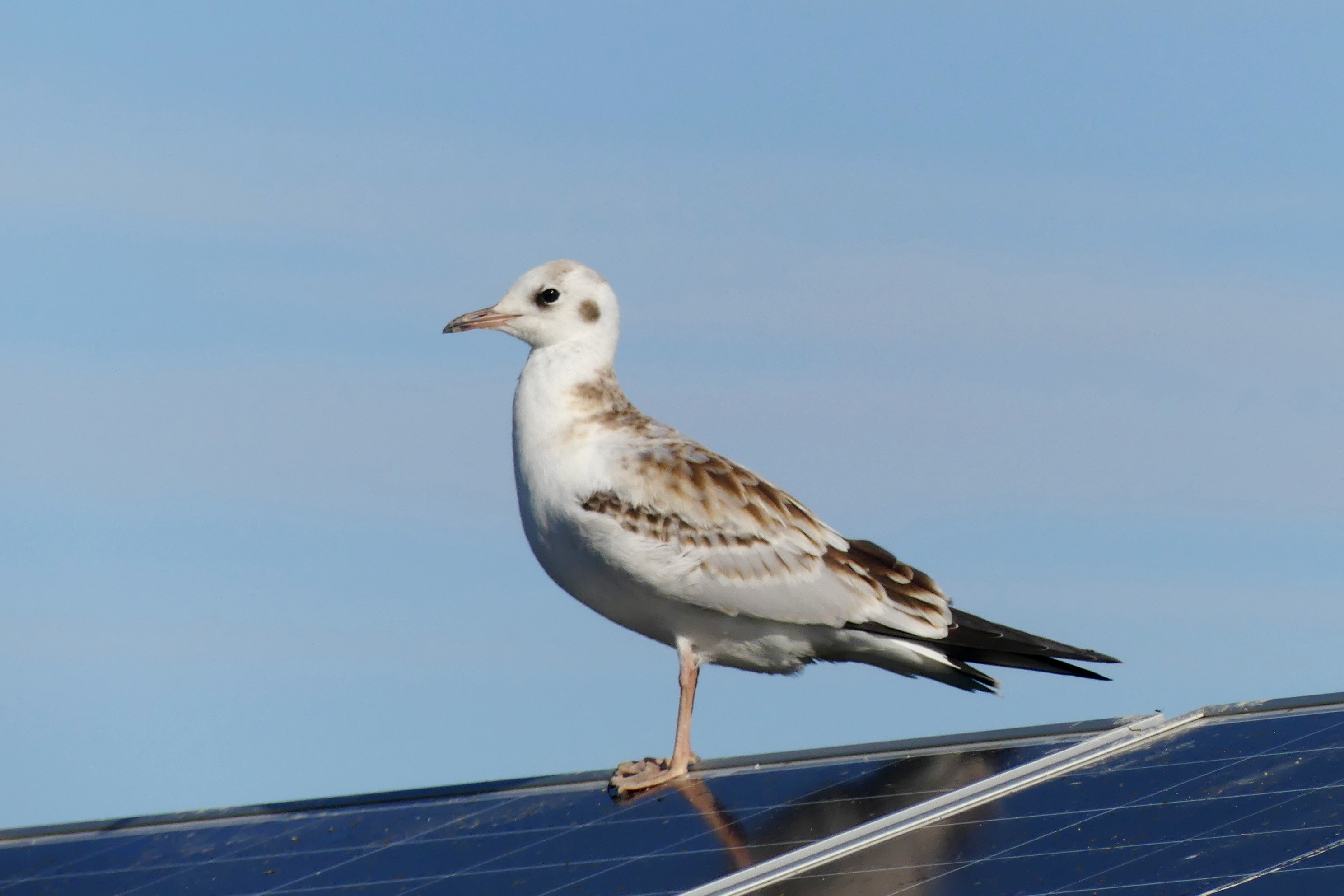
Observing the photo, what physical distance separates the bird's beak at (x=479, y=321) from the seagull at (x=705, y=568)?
0.63 metres

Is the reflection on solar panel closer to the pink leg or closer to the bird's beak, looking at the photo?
the pink leg

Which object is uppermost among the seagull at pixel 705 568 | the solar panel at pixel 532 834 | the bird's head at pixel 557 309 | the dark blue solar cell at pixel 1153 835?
the bird's head at pixel 557 309

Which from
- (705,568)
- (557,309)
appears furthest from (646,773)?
(557,309)

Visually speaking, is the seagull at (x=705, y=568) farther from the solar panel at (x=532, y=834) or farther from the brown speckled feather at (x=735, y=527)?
the solar panel at (x=532, y=834)

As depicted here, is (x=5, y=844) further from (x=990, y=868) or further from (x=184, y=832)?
(x=990, y=868)

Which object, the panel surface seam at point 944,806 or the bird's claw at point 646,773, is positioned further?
the bird's claw at point 646,773

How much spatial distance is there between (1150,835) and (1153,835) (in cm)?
1

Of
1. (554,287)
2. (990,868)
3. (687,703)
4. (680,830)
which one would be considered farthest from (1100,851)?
(554,287)

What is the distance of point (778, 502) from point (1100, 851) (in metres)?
3.88

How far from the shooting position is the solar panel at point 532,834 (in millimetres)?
9445

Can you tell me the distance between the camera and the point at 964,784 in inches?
390

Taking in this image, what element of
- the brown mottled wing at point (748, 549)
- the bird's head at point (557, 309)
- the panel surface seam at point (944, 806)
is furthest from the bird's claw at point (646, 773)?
the bird's head at point (557, 309)

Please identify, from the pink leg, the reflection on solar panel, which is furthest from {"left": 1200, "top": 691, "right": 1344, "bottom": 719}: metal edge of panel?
the pink leg

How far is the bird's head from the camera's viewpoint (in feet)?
39.9
